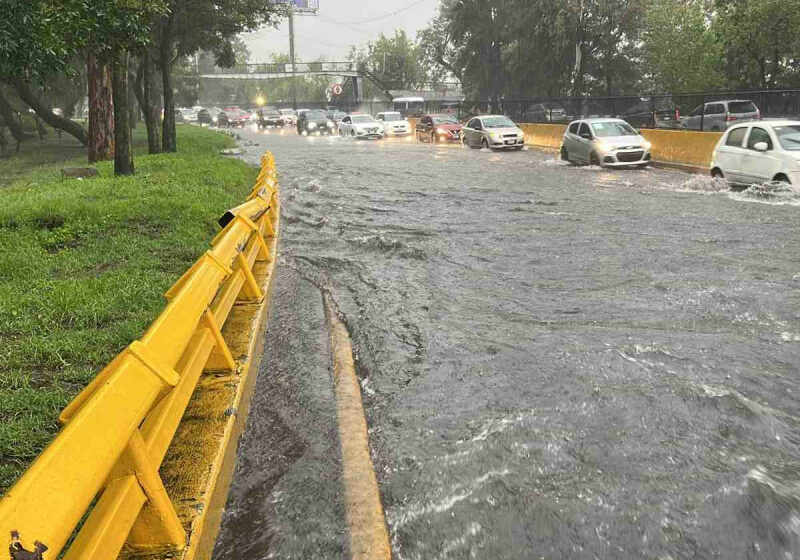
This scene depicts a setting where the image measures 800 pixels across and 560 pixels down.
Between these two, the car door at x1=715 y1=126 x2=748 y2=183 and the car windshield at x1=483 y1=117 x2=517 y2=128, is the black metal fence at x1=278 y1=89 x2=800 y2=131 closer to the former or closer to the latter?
the car windshield at x1=483 y1=117 x2=517 y2=128

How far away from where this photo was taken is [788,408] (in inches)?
163

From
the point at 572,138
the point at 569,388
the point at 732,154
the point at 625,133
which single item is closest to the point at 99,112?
the point at 572,138

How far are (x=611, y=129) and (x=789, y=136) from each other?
7429 mm

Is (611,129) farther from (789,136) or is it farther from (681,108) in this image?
(789,136)

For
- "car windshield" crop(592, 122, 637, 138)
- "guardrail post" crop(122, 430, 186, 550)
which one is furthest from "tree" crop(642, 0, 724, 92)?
"guardrail post" crop(122, 430, 186, 550)

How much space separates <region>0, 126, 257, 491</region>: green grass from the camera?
13.3 ft

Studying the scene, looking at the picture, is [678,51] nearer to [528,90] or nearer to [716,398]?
[528,90]

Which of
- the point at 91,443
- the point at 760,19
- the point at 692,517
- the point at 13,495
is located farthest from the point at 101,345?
the point at 760,19

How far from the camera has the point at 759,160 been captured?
42.3ft

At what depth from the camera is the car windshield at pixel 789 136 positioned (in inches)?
491

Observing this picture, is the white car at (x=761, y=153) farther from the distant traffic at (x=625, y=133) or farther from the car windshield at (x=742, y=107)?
the car windshield at (x=742, y=107)

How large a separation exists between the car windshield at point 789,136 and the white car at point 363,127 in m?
28.4

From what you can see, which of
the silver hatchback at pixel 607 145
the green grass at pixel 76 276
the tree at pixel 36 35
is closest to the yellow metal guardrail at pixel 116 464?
the green grass at pixel 76 276

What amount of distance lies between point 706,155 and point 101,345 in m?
17.2
